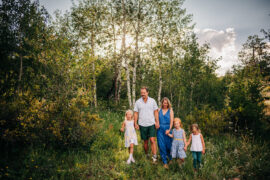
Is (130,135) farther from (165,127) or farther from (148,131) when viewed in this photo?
(165,127)

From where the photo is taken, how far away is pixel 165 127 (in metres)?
4.59

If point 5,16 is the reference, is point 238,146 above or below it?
below

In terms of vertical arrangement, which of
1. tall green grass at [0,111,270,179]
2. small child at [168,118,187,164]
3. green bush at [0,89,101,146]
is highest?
green bush at [0,89,101,146]

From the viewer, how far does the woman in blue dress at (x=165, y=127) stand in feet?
14.8

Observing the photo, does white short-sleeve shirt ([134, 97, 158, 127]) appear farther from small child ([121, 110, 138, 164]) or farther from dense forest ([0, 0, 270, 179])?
dense forest ([0, 0, 270, 179])

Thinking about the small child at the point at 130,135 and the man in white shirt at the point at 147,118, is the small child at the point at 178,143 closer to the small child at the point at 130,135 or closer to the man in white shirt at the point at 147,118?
the man in white shirt at the point at 147,118

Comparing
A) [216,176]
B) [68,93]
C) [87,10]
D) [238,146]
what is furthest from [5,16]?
[238,146]

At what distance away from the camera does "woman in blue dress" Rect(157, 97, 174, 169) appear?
4.52 m

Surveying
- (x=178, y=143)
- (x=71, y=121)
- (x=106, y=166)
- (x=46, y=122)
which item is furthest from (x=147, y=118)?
(x=46, y=122)

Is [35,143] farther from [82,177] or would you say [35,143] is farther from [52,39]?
[52,39]

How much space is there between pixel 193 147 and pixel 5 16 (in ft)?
51.4

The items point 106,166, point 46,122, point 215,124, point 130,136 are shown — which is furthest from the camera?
point 215,124

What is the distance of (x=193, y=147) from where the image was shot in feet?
13.5

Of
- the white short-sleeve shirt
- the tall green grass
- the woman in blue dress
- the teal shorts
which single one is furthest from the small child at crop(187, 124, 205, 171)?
the white short-sleeve shirt
